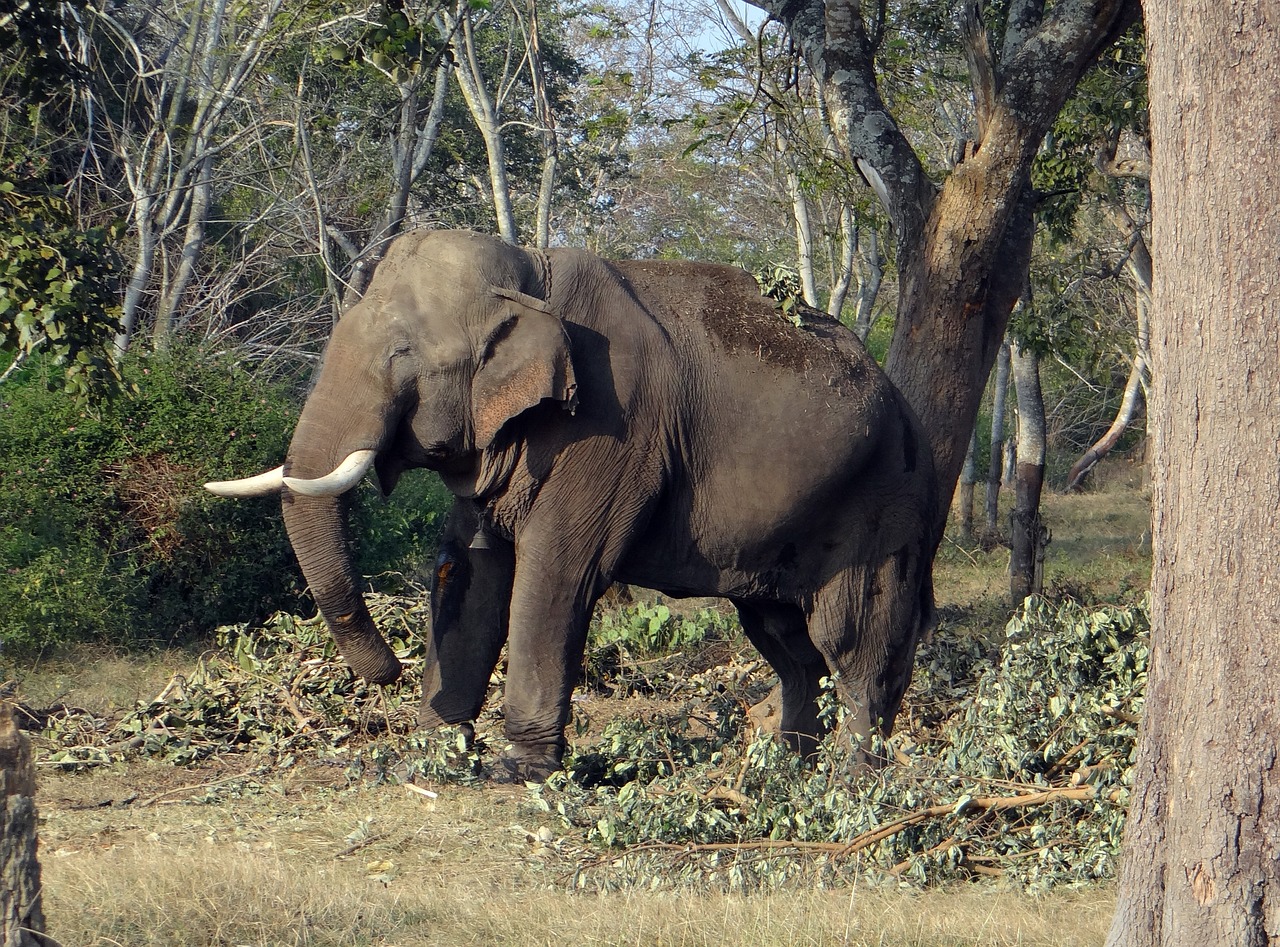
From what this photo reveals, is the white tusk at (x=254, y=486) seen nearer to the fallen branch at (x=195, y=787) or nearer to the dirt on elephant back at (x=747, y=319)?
the fallen branch at (x=195, y=787)

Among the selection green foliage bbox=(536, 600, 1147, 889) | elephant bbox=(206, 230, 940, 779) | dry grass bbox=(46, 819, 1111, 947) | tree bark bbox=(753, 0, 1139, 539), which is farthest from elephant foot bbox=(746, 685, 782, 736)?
dry grass bbox=(46, 819, 1111, 947)

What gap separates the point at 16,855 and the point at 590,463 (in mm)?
3959

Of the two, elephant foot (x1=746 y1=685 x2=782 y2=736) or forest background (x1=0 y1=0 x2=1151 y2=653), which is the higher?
forest background (x1=0 y1=0 x2=1151 y2=653)

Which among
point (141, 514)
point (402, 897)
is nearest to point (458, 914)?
point (402, 897)

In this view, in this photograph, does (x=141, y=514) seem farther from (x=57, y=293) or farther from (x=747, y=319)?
(x=747, y=319)

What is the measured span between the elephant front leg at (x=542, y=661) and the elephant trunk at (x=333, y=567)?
28.9 inches

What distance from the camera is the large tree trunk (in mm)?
4047

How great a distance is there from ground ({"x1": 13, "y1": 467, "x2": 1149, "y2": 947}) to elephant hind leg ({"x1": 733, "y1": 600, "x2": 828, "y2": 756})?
6.19ft

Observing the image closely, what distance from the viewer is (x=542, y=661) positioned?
739 centimetres

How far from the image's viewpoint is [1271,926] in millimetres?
4055

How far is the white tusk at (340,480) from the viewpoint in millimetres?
7109

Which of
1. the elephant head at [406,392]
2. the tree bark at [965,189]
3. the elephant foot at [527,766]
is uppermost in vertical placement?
the tree bark at [965,189]

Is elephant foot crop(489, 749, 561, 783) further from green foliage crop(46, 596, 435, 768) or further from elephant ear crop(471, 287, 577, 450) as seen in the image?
elephant ear crop(471, 287, 577, 450)

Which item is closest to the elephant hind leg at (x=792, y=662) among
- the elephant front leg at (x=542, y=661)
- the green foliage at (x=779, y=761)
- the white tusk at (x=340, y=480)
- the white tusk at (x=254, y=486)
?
the green foliage at (x=779, y=761)
